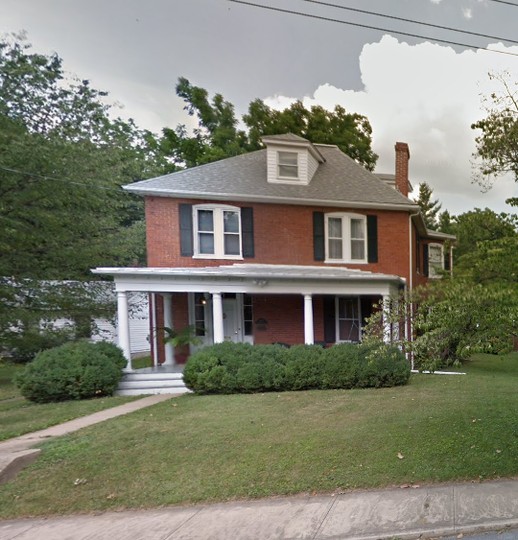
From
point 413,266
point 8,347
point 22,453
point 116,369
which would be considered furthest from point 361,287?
point 8,347

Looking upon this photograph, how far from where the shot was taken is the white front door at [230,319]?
12172 mm

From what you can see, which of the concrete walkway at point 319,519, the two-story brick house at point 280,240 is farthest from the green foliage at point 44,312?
the concrete walkway at point 319,519

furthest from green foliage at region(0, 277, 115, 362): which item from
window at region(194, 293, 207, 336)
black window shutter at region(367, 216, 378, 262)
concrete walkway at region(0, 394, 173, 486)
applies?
black window shutter at region(367, 216, 378, 262)

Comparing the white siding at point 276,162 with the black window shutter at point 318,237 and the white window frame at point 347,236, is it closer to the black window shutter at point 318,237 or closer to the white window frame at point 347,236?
the black window shutter at point 318,237

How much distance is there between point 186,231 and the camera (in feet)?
37.0

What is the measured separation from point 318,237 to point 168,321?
619 cm

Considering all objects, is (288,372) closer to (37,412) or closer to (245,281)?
(245,281)

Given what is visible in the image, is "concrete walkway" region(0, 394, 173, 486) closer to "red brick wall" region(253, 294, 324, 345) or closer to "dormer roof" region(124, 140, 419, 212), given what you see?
"red brick wall" region(253, 294, 324, 345)

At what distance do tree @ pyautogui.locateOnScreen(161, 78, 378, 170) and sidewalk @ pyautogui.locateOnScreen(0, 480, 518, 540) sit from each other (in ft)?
63.7

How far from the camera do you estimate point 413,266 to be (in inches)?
505

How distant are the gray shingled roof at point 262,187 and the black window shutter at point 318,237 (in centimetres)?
55

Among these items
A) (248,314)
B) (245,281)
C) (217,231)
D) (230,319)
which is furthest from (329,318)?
(217,231)

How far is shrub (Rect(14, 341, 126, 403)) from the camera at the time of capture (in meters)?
7.67

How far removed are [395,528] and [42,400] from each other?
8081 millimetres
